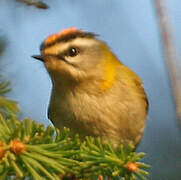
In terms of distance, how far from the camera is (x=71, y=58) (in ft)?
6.20

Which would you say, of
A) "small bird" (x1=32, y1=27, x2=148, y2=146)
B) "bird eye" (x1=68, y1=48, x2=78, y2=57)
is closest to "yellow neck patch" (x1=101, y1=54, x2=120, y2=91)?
"small bird" (x1=32, y1=27, x2=148, y2=146)

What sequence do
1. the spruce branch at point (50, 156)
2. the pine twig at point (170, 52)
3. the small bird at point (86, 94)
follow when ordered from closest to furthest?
the spruce branch at point (50, 156)
the pine twig at point (170, 52)
the small bird at point (86, 94)

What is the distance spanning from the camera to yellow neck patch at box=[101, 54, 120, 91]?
1926 millimetres

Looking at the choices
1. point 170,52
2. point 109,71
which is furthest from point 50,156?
point 109,71

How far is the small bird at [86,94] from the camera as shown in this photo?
71.9 inches

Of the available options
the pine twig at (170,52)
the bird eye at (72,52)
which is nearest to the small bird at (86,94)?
the bird eye at (72,52)

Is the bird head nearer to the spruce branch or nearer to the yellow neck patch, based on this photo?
the yellow neck patch

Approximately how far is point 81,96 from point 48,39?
0.32 meters

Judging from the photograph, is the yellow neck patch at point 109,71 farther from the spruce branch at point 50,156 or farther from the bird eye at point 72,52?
the spruce branch at point 50,156

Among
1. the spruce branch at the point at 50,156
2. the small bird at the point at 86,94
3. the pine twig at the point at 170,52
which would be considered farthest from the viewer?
the small bird at the point at 86,94

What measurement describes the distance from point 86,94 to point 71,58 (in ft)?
0.63

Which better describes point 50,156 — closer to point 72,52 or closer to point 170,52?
point 170,52

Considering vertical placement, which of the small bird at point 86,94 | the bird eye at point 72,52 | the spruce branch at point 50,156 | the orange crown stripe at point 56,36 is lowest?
the spruce branch at point 50,156

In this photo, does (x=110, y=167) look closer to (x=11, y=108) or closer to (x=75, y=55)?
(x=11, y=108)
